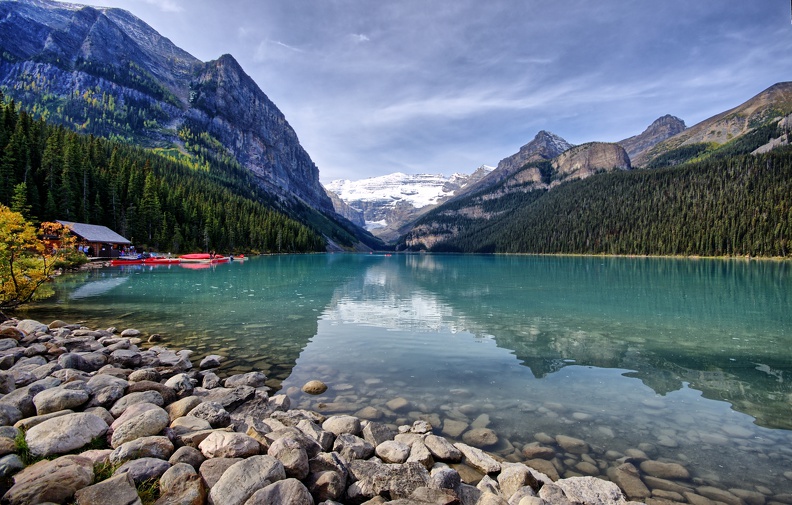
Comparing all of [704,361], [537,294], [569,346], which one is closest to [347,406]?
[569,346]

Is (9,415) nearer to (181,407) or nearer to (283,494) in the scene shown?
(181,407)

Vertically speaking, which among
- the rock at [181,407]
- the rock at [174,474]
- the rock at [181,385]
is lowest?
the rock at [181,385]

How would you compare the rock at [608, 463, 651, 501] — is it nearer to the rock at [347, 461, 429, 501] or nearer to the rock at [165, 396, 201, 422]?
the rock at [347, 461, 429, 501]

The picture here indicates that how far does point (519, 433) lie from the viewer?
9852mm

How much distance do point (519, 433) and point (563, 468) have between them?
167 centimetres

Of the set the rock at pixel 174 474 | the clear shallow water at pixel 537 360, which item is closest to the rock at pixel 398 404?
the clear shallow water at pixel 537 360

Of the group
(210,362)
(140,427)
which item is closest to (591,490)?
(140,427)

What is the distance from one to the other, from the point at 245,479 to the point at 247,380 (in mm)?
7661

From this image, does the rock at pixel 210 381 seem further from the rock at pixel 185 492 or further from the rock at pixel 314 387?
the rock at pixel 185 492

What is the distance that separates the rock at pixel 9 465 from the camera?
16.8ft

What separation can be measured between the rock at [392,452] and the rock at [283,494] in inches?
101

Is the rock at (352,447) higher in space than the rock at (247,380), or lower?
higher

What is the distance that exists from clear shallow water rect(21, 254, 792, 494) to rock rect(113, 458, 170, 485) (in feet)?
18.1

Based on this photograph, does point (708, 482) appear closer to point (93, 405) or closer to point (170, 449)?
point (170, 449)
